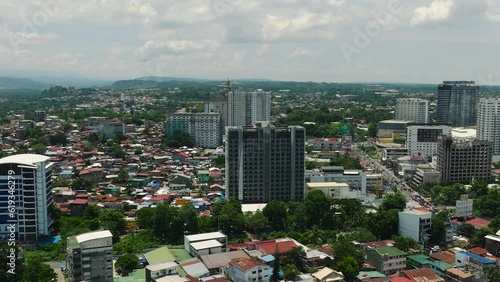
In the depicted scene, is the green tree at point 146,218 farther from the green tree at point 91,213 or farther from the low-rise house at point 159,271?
the low-rise house at point 159,271

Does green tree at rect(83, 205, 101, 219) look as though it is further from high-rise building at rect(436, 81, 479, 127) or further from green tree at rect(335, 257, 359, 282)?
high-rise building at rect(436, 81, 479, 127)

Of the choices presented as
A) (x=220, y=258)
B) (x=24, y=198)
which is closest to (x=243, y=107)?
(x=24, y=198)

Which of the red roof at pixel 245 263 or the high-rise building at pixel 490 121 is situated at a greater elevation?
the high-rise building at pixel 490 121

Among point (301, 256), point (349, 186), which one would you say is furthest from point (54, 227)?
point (349, 186)

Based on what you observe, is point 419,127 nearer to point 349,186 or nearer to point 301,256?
point 349,186

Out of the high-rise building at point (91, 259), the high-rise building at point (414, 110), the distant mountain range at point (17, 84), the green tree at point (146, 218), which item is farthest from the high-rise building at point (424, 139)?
the distant mountain range at point (17, 84)

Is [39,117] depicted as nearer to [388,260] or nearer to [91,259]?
[91,259]
